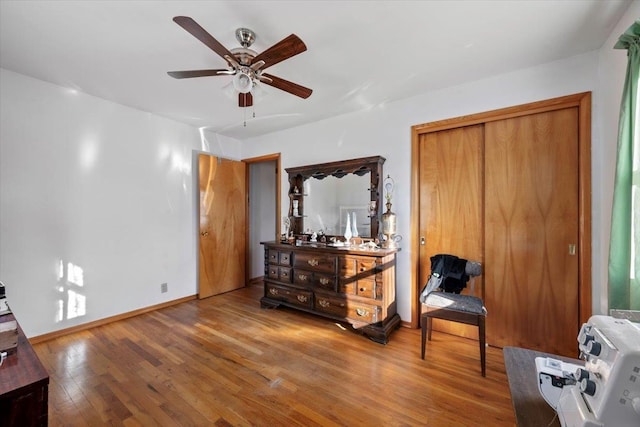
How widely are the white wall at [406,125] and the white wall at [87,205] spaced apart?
5.00 ft

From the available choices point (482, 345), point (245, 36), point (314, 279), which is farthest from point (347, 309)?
point (245, 36)

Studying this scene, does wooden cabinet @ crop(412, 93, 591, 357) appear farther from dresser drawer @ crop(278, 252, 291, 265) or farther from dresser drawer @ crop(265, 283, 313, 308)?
dresser drawer @ crop(278, 252, 291, 265)

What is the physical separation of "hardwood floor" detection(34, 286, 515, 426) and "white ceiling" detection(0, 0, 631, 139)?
246 cm

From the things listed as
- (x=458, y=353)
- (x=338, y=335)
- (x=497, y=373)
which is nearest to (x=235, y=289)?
(x=338, y=335)

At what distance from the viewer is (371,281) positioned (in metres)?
2.57

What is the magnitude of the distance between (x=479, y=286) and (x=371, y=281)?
1021 mm

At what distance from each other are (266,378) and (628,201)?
100 inches

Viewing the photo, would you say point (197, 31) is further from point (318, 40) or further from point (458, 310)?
point (458, 310)

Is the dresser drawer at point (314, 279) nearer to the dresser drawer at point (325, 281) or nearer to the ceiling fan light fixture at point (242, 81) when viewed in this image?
the dresser drawer at point (325, 281)

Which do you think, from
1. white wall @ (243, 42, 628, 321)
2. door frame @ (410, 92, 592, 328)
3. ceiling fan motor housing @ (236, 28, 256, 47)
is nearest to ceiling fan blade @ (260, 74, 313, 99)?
ceiling fan motor housing @ (236, 28, 256, 47)

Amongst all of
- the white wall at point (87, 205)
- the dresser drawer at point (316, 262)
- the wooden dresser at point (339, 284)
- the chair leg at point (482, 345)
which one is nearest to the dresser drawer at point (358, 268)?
the wooden dresser at point (339, 284)

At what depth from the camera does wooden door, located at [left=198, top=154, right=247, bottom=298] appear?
3.82m

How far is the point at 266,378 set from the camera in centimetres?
195

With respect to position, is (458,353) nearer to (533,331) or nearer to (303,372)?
(533,331)
